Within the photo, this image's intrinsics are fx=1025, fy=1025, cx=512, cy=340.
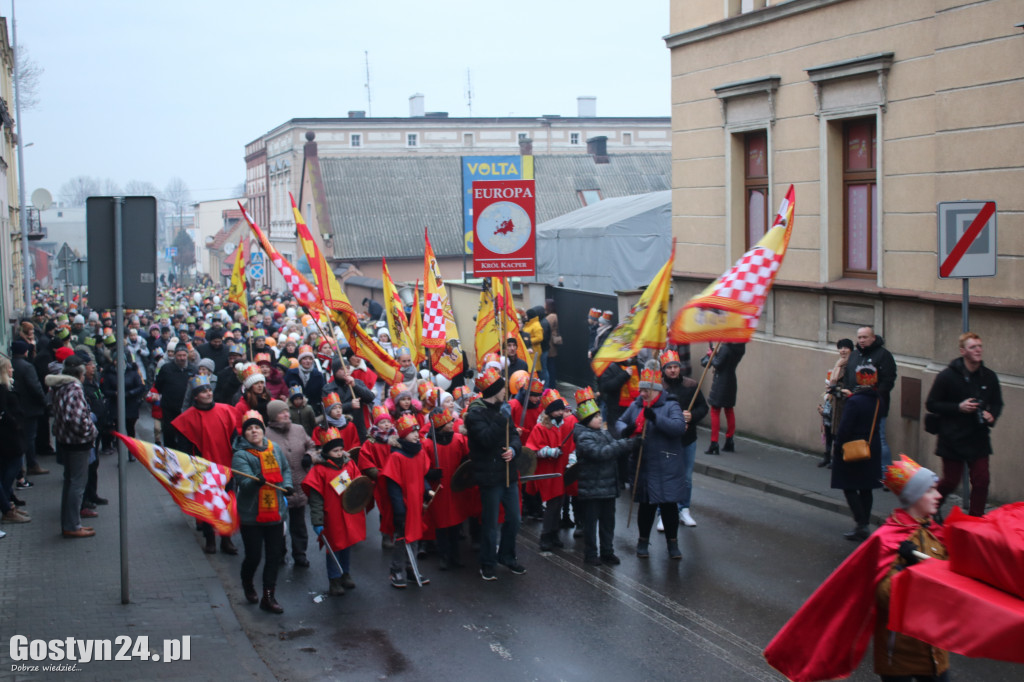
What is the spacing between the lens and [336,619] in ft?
26.9

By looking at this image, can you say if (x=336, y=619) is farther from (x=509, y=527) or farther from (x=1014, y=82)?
(x=1014, y=82)

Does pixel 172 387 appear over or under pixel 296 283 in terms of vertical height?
under

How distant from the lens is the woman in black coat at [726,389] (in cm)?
1410

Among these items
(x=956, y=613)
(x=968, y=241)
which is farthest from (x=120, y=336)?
(x=968, y=241)

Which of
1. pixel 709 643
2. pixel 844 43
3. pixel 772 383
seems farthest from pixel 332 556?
pixel 844 43

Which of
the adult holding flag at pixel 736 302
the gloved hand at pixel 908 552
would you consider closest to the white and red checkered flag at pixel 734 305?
the adult holding flag at pixel 736 302

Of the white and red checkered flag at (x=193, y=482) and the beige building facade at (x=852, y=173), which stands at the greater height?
the beige building facade at (x=852, y=173)

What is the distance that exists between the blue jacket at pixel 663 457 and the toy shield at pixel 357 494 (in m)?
2.53

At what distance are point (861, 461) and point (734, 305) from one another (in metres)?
2.14

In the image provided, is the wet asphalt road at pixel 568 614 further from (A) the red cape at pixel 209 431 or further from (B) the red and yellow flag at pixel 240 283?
(B) the red and yellow flag at pixel 240 283

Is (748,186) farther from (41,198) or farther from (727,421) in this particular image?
(41,198)

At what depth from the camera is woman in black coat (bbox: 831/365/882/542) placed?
31.9ft

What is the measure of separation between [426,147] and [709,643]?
182 feet

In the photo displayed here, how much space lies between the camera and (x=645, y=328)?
385 inches
